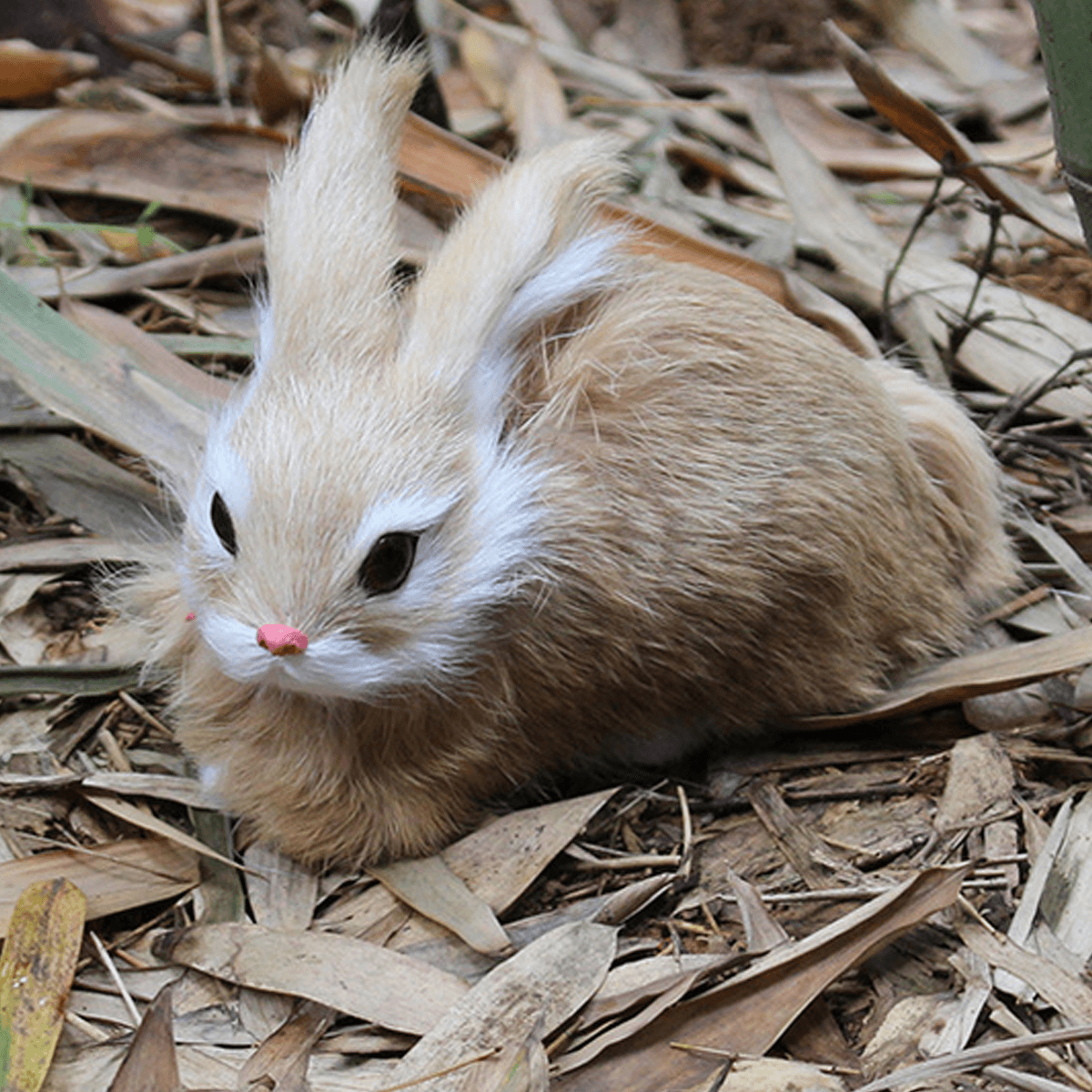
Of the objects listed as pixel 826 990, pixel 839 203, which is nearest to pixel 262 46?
pixel 839 203

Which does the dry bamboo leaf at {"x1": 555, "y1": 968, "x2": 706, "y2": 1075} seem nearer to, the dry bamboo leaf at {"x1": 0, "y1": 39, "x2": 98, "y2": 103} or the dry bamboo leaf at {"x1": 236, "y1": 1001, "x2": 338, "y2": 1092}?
the dry bamboo leaf at {"x1": 236, "y1": 1001, "x2": 338, "y2": 1092}

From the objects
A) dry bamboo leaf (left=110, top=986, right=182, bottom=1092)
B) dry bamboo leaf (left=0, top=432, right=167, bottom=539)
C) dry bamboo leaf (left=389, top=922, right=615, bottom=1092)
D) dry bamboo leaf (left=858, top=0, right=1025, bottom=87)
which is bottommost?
dry bamboo leaf (left=110, top=986, right=182, bottom=1092)

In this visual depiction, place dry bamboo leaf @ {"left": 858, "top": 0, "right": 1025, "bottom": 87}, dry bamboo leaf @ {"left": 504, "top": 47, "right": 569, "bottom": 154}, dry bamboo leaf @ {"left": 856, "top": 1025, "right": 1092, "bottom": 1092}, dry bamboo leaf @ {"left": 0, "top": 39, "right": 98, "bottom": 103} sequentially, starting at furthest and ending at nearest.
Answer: dry bamboo leaf @ {"left": 858, "top": 0, "right": 1025, "bottom": 87}, dry bamboo leaf @ {"left": 504, "top": 47, "right": 569, "bottom": 154}, dry bamboo leaf @ {"left": 0, "top": 39, "right": 98, "bottom": 103}, dry bamboo leaf @ {"left": 856, "top": 1025, "right": 1092, "bottom": 1092}

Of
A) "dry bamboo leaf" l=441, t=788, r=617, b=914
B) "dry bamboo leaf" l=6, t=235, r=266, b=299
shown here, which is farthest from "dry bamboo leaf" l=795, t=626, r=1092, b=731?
"dry bamboo leaf" l=6, t=235, r=266, b=299

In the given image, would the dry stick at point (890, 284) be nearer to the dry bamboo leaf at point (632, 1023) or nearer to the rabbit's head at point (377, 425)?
the rabbit's head at point (377, 425)

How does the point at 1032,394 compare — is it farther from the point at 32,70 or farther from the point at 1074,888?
the point at 32,70

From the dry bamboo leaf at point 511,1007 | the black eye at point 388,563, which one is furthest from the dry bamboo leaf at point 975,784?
the black eye at point 388,563

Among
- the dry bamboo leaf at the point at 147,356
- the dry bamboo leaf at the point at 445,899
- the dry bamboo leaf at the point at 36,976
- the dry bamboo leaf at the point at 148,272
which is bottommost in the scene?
the dry bamboo leaf at the point at 36,976
